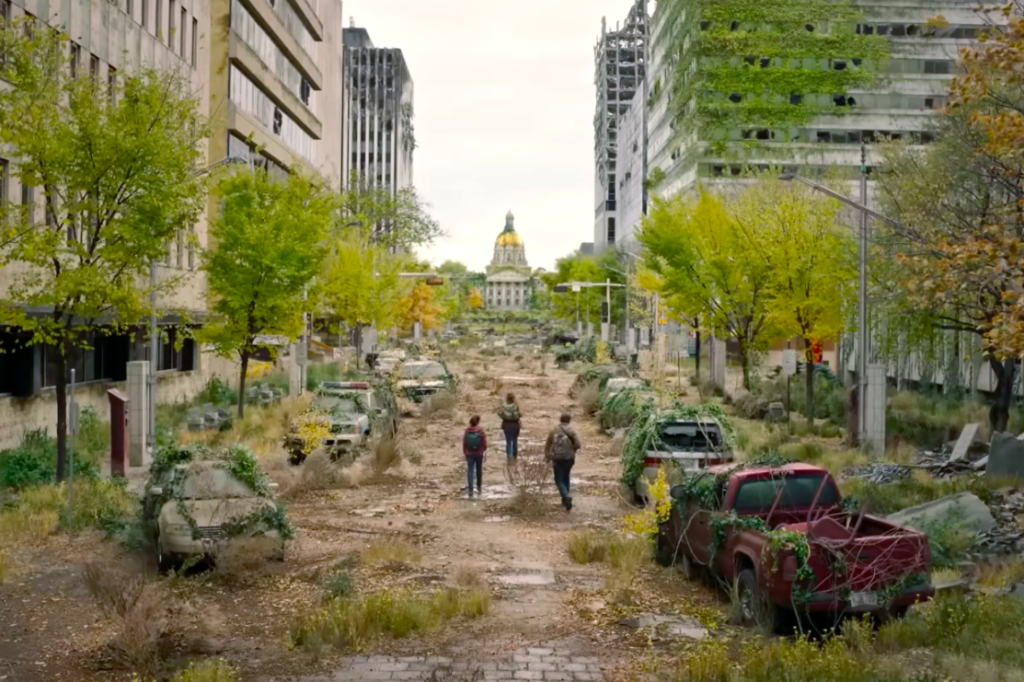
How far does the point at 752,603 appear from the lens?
36.7 feet

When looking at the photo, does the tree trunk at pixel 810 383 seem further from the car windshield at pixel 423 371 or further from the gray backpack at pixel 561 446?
the car windshield at pixel 423 371

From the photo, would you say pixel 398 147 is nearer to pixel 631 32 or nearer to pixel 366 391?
pixel 631 32

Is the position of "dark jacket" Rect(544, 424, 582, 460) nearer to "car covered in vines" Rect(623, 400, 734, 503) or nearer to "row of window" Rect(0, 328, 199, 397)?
"car covered in vines" Rect(623, 400, 734, 503)

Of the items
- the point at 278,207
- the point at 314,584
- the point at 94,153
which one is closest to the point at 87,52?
the point at 278,207

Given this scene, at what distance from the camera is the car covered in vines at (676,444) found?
18.4m

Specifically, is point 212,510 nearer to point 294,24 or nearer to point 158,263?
point 158,263

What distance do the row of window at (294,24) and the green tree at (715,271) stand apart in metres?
20.6

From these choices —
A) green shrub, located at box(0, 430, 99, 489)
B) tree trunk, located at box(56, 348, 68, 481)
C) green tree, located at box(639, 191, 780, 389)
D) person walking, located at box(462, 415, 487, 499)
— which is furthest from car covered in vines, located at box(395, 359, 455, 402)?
tree trunk, located at box(56, 348, 68, 481)

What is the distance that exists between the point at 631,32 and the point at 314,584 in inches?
6186

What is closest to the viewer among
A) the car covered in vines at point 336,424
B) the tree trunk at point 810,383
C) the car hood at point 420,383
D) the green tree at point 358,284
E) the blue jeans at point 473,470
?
the blue jeans at point 473,470

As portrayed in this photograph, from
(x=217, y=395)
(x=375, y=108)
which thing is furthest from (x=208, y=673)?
(x=375, y=108)

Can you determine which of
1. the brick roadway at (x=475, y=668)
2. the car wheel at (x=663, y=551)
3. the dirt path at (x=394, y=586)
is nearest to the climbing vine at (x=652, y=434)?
the dirt path at (x=394, y=586)

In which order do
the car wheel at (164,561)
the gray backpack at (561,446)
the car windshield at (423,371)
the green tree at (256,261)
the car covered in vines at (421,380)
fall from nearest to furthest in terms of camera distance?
the car wheel at (164,561) → the gray backpack at (561,446) → the green tree at (256,261) → the car covered in vines at (421,380) → the car windshield at (423,371)

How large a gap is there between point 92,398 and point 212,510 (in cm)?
1749
